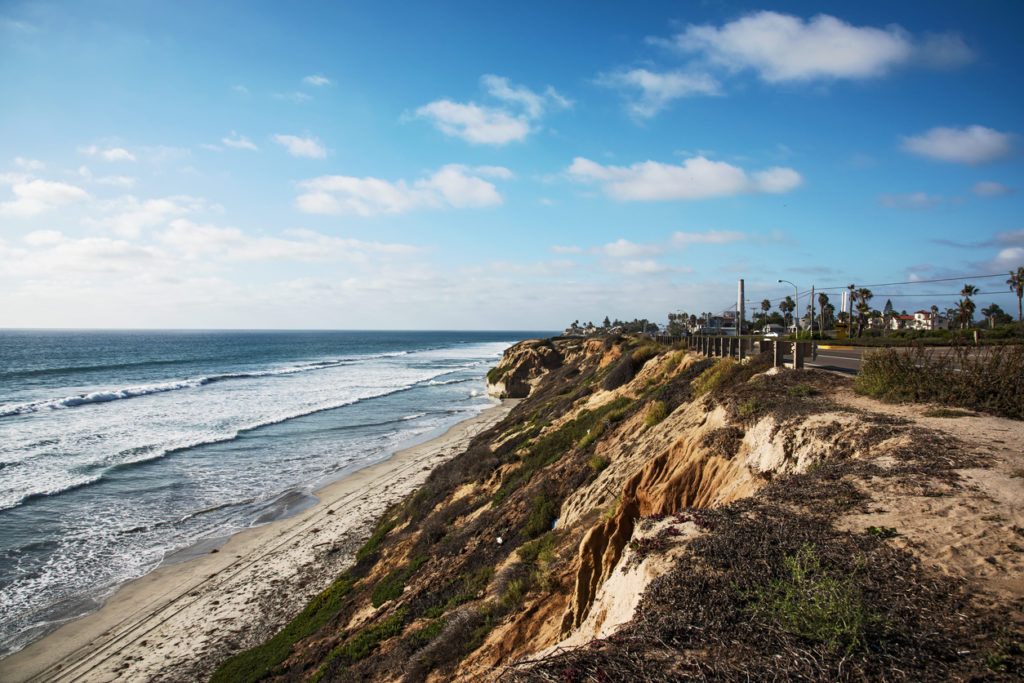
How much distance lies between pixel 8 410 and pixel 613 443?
164ft

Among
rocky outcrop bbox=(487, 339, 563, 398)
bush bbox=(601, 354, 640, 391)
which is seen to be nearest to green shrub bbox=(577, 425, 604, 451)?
bush bbox=(601, 354, 640, 391)

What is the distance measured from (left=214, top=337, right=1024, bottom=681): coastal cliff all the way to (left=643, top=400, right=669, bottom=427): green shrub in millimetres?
63

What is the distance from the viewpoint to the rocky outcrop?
50250 mm

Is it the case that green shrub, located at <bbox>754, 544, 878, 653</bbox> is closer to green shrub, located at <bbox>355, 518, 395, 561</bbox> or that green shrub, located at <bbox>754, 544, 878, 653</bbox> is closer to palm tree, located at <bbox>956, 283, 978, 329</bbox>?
green shrub, located at <bbox>355, 518, 395, 561</bbox>

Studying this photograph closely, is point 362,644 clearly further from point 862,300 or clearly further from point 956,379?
point 862,300

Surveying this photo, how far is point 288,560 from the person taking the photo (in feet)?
51.7

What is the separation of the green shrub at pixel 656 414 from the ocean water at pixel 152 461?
14.2m

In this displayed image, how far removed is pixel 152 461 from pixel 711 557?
1181 inches

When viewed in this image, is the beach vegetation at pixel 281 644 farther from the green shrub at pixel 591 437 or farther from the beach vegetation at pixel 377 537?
the green shrub at pixel 591 437

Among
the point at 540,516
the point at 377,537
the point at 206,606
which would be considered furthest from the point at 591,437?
the point at 206,606

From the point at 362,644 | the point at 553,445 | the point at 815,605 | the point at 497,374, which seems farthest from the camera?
the point at 497,374

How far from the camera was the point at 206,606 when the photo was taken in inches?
532

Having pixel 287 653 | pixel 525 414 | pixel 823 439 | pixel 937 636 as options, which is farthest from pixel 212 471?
pixel 937 636

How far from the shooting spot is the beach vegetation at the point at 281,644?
10.3 meters
